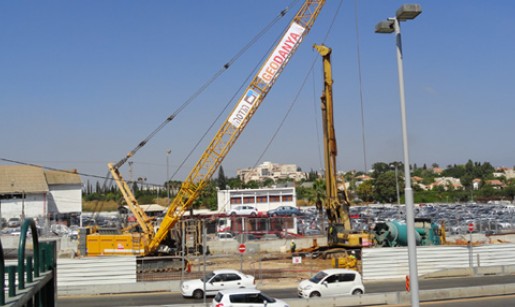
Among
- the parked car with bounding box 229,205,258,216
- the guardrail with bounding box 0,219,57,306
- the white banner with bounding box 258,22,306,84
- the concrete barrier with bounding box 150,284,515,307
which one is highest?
the white banner with bounding box 258,22,306,84

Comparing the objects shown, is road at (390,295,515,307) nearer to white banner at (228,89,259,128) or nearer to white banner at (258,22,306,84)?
white banner at (228,89,259,128)

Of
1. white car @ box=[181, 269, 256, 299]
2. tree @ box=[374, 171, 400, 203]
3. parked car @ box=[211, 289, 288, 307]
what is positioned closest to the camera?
parked car @ box=[211, 289, 288, 307]

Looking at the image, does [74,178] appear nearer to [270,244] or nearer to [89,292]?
[270,244]

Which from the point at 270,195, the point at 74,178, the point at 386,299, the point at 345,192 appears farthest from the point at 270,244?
the point at 74,178

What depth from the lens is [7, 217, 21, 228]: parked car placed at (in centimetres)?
6940

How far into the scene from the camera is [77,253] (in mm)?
38438

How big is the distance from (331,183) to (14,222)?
51194 mm

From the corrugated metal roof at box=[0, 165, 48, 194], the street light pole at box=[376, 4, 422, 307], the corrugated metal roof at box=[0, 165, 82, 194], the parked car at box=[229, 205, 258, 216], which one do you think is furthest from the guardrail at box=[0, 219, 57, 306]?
the corrugated metal roof at box=[0, 165, 48, 194]

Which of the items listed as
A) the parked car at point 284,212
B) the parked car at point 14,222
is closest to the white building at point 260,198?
the parked car at point 284,212

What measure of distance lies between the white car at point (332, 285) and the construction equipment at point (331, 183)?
13.1 m

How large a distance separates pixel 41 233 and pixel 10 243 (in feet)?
25.1

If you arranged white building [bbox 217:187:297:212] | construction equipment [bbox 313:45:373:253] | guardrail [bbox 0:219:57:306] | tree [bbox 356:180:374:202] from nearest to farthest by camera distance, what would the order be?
guardrail [bbox 0:219:57:306] < construction equipment [bbox 313:45:373:253] < white building [bbox 217:187:297:212] < tree [bbox 356:180:374:202]

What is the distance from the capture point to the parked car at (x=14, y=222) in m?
69.4

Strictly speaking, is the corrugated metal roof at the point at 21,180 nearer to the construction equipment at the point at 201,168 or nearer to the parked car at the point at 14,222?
the parked car at the point at 14,222
